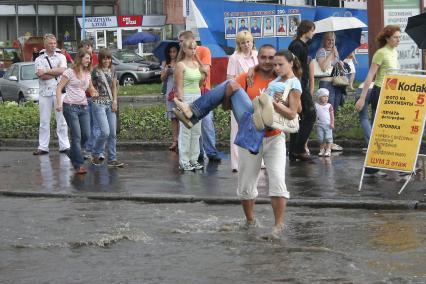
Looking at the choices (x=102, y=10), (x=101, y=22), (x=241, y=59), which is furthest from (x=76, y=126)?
(x=102, y=10)

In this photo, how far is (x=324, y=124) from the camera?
14.8 metres

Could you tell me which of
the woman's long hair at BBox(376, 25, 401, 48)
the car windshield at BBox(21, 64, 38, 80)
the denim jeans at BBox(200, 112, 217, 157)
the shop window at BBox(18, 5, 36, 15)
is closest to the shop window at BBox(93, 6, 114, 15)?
the shop window at BBox(18, 5, 36, 15)

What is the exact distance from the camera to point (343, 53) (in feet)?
59.8

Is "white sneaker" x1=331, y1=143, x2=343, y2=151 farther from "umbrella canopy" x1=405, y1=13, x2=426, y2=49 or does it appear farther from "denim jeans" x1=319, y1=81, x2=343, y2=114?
"umbrella canopy" x1=405, y1=13, x2=426, y2=49

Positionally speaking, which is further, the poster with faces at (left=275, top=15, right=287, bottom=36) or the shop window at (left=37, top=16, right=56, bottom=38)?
the shop window at (left=37, top=16, right=56, bottom=38)

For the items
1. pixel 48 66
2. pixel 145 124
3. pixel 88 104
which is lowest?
pixel 145 124

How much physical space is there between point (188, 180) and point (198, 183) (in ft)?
1.09

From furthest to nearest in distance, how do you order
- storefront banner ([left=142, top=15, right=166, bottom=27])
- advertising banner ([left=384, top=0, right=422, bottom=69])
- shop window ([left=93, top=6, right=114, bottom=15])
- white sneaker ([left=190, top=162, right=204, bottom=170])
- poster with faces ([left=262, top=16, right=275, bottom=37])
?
shop window ([left=93, top=6, right=114, bottom=15])
storefront banner ([left=142, top=15, right=166, bottom=27])
poster with faces ([left=262, top=16, right=275, bottom=37])
advertising banner ([left=384, top=0, right=422, bottom=69])
white sneaker ([left=190, top=162, right=204, bottom=170])

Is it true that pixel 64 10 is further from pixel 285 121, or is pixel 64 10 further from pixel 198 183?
pixel 285 121

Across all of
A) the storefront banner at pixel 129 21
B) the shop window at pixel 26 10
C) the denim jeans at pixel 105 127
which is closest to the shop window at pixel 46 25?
the shop window at pixel 26 10

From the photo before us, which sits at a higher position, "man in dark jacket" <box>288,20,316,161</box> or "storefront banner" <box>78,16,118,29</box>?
"storefront banner" <box>78,16,118,29</box>

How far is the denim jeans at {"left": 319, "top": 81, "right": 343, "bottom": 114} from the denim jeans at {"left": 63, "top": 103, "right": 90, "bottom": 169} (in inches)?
151

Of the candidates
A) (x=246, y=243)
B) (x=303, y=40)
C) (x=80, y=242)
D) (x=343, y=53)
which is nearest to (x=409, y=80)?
(x=303, y=40)

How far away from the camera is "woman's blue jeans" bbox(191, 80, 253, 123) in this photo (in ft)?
30.2
